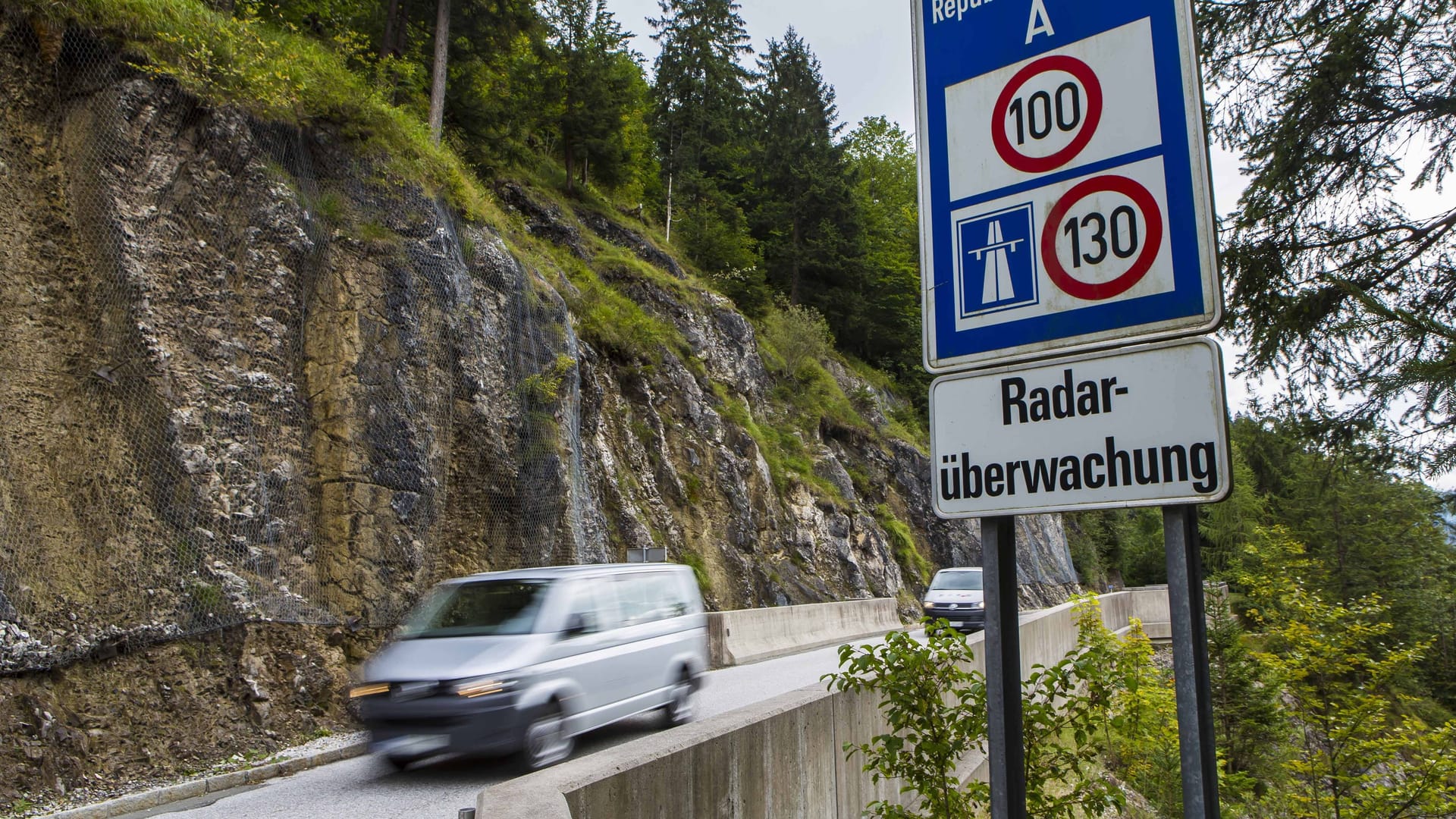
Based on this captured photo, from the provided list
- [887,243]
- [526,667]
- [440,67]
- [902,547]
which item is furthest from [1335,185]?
[887,243]

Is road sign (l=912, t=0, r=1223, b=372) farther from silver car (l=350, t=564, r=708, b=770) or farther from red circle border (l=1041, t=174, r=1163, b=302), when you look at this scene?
silver car (l=350, t=564, r=708, b=770)

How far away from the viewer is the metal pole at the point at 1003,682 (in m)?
2.30

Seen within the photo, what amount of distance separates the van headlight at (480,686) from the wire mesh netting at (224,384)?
4.33m

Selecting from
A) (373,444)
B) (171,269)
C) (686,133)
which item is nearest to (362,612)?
(373,444)

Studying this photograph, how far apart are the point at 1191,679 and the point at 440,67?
26.3 metres

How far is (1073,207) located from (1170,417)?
63 cm

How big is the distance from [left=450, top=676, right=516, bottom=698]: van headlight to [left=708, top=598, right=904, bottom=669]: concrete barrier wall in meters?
9.59

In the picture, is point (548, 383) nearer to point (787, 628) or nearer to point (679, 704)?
point (787, 628)

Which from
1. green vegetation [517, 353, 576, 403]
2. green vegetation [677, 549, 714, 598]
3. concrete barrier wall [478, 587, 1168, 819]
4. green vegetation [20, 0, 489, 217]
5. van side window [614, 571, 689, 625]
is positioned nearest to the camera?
concrete barrier wall [478, 587, 1168, 819]

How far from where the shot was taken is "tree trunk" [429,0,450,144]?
24344mm

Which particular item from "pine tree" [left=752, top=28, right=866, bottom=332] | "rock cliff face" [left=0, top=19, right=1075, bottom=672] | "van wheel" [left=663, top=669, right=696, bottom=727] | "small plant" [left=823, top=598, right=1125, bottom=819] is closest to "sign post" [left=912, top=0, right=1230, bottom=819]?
"small plant" [left=823, top=598, right=1125, bottom=819]

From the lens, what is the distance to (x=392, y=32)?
2608cm

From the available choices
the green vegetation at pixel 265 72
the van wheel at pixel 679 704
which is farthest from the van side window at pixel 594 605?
the green vegetation at pixel 265 72

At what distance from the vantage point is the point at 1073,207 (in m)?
2.42
